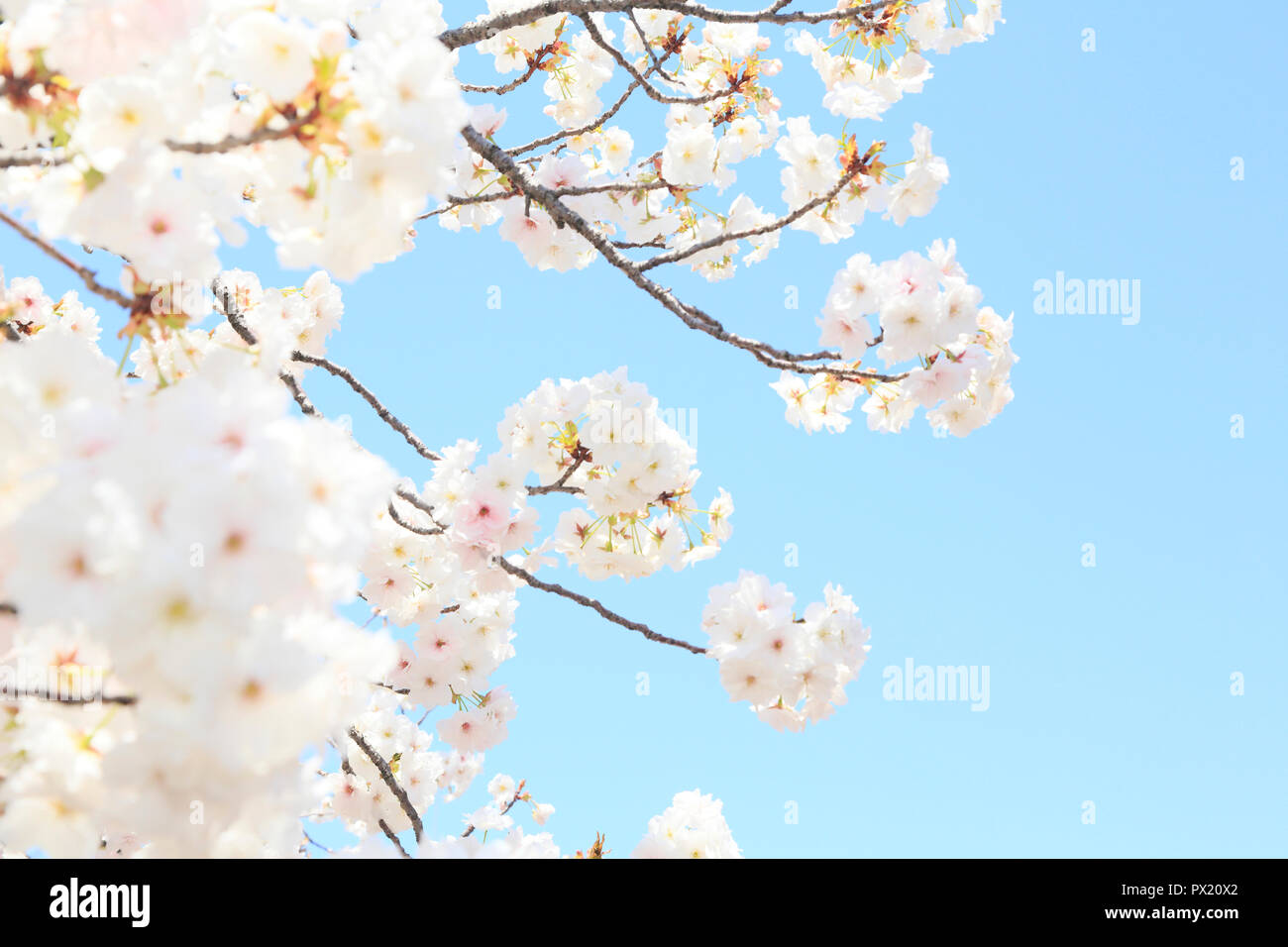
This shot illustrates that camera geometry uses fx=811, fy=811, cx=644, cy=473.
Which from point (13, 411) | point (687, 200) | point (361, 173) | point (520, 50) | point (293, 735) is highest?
point (520, 50)

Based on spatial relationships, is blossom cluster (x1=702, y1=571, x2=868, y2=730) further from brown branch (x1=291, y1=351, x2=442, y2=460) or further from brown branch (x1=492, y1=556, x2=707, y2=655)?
brown branch (x1=291, y1=351, x2=442, y2=460)

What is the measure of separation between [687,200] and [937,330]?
2.08 m

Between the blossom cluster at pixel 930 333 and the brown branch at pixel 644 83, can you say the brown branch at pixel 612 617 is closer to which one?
the blossom cluster at pixel 930 333

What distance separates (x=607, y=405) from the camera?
3285mm

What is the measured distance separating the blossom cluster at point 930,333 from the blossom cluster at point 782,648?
0.93 metres

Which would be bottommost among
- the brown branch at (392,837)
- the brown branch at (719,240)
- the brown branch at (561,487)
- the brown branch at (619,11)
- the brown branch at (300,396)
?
the brown branch at (392,837)

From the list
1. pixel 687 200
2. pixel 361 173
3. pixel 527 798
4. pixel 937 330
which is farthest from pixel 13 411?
pixel 527 798

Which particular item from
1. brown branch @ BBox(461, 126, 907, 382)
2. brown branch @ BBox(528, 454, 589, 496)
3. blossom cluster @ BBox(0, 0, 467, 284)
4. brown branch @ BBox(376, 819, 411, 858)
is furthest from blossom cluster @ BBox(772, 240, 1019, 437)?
brown branch @ BBox(376, 819, 411, 858)

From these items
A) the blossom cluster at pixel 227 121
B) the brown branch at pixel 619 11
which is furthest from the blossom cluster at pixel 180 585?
the brown branch at pixel 619 11

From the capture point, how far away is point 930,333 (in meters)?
3.10

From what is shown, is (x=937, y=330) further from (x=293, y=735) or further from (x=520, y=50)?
(x=520, y=50)

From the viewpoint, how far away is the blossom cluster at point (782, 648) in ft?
10.1

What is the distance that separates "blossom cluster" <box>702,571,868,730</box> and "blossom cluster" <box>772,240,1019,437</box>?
3.06 ft

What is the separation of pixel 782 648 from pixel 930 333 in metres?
1.33
